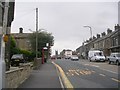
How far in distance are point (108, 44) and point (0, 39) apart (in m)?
72.1

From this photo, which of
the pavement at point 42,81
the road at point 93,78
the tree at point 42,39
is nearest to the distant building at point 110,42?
the tree at point 42,39

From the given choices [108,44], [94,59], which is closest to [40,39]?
[94,59]

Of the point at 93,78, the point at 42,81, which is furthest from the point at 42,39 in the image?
the point at 42,81

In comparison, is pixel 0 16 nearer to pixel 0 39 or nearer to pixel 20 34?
pixel 0 39

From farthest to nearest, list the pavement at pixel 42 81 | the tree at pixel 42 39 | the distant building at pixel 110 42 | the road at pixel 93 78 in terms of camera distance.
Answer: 1. the distant building at pixel 110 42
2. the tree at pixel 42 39
3. the road at pixel 93 78
4. the pavement at pixel 42 81

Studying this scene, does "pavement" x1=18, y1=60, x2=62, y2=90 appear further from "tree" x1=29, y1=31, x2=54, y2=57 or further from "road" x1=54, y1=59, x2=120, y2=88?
"tree" x1=29, y1=31, x2=54, y2=57

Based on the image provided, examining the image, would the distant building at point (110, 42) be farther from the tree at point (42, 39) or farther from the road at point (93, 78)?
the road at point (93, 78)

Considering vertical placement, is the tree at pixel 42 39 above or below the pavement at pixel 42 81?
above

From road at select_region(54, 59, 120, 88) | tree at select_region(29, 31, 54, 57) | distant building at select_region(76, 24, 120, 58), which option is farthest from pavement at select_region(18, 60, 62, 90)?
distant building at select_region(76, 24, 120, 58)

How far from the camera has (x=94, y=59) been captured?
191 ft

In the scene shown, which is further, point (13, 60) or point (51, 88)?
point (13, 60)

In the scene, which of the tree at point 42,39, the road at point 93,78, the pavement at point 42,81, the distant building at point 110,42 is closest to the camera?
the pavement at point 42,81

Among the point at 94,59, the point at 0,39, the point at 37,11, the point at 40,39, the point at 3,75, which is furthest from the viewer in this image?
the point at 40,39

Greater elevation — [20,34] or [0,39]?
[20,34]
